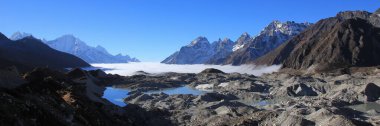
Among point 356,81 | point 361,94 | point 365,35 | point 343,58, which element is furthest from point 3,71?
point 365,35

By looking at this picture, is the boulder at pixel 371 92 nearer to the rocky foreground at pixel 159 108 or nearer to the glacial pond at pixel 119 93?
the rocky foreground at pixel 159 108

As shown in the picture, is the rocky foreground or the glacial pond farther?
Result: the glacial pond

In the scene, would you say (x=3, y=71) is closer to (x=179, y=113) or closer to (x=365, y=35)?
(x=179, y=113)

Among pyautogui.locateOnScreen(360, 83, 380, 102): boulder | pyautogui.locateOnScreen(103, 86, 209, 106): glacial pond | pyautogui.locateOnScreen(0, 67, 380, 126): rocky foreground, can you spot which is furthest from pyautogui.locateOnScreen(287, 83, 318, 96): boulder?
pyautogui.locateOnScreen(103, 86, 209, 106): glacial pond

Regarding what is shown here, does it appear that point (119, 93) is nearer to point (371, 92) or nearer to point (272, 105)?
point (272, 105)

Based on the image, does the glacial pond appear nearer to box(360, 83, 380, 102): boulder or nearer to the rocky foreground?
the rocky foreground

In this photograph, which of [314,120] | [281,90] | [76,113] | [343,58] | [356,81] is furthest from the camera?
[343,58]

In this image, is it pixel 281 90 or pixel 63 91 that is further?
pixel 281 90

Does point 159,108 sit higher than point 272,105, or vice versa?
point 272,105

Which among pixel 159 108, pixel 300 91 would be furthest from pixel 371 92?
pixel 159 108

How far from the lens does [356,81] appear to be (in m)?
114

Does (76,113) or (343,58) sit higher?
(343,58)

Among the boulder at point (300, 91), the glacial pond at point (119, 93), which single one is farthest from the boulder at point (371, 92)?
the glacial pond at point (119, 93)

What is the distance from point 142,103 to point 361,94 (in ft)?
115
